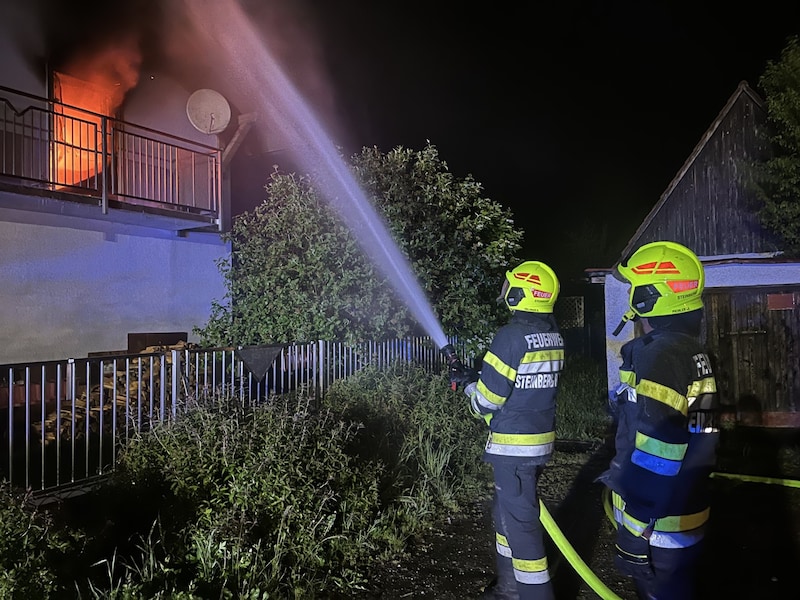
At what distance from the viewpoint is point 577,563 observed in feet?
10.9

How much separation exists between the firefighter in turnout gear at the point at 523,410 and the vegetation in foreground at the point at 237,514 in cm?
109

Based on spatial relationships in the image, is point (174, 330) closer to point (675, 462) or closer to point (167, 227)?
point (167, 227)

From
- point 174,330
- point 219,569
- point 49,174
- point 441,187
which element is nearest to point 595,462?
point 441,187

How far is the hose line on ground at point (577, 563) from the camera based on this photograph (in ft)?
10.6

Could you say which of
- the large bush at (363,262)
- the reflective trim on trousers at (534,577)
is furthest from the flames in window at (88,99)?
the reflective trim on trousers at (534,577)

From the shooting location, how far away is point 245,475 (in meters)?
3.68

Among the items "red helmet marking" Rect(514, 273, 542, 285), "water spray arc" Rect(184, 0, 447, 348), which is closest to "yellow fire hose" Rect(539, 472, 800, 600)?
"red helmet marking" Rect(514, 273, 542, 285)

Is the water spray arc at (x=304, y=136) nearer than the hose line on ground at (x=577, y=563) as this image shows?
No

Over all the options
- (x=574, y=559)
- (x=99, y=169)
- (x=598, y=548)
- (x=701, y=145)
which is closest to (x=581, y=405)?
(x=598, y=548)

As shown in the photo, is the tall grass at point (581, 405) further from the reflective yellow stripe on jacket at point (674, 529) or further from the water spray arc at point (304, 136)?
the reflective yellow stripe on jacket at point (674, 529)

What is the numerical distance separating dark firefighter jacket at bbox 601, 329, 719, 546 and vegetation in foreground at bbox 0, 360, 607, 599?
194 centimetres

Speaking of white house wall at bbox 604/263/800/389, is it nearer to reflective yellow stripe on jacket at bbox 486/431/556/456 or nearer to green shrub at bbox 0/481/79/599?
reflective yellow stripe on jacket at bbox 486/431/556/456

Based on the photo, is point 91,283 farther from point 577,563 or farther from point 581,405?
point 577,563

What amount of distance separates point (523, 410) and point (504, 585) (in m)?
1.13
